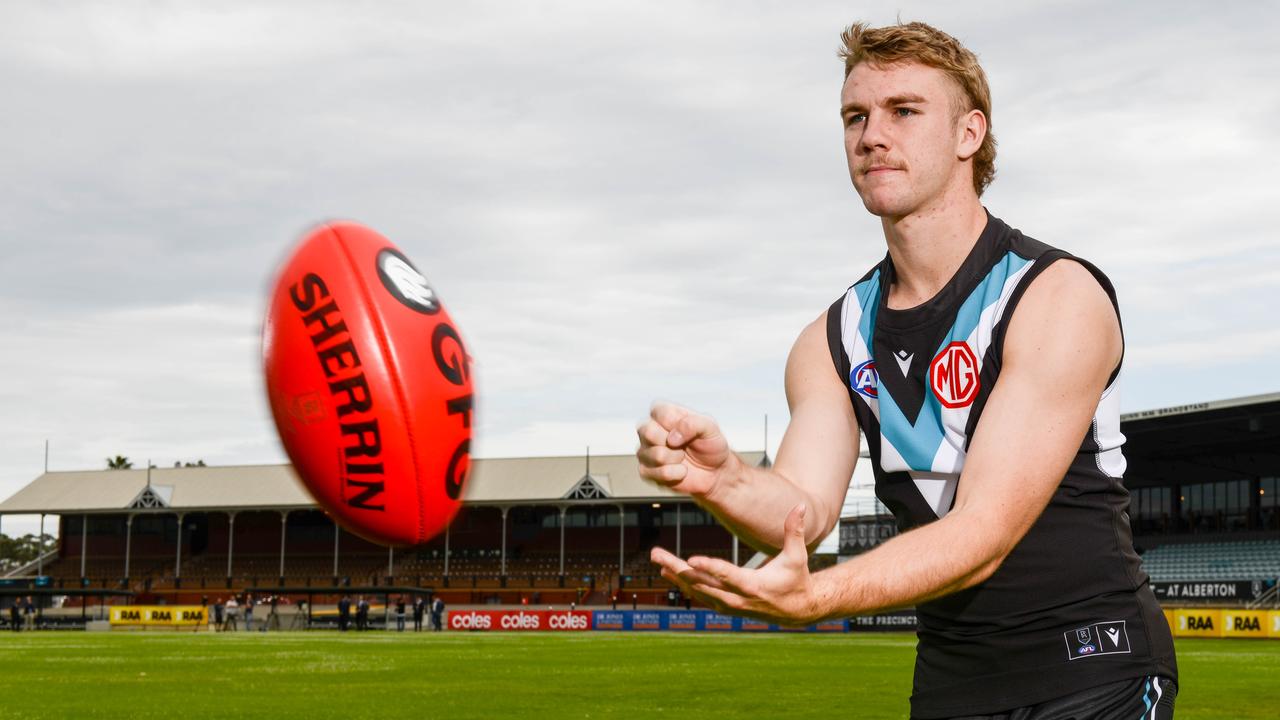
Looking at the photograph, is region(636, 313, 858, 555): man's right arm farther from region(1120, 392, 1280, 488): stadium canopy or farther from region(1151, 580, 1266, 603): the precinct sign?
region(1120, 392, 1280, 488): stadium canopy

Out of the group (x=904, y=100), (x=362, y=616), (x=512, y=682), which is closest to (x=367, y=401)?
(x=904, y=100)

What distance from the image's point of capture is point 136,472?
80750 millimetres

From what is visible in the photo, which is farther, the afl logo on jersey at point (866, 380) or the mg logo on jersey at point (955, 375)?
the afl logo on jersey at point (866, 380)

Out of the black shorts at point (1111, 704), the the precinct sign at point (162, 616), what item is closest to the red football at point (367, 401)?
the black shorts at point (1111, 704)

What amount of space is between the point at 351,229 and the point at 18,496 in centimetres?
8090

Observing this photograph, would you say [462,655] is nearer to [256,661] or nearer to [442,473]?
[256,661]

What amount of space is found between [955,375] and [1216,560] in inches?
2285

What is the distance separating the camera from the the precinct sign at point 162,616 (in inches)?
2247

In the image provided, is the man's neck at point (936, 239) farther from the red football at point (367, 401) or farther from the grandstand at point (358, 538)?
the grandstand at point (358, 538)

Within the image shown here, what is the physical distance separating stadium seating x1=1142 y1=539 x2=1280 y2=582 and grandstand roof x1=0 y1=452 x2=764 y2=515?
20.8m

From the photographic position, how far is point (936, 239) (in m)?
3.57

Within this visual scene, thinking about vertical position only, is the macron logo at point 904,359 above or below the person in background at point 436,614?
above

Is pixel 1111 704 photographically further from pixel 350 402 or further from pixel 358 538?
pixel 358 538

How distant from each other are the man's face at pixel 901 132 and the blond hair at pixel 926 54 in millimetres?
23
